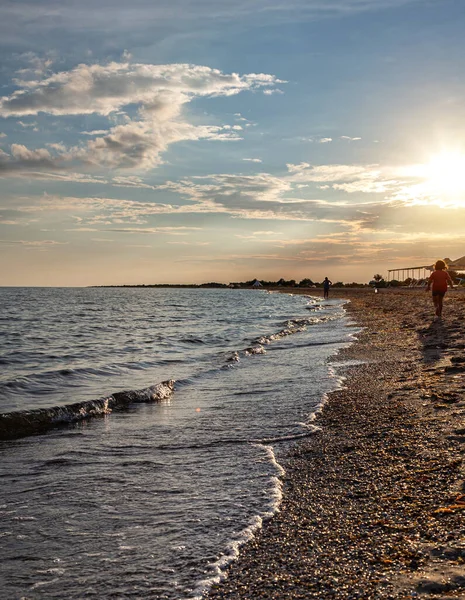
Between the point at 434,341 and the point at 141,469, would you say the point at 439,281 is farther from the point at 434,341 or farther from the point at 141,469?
the point at 141,469

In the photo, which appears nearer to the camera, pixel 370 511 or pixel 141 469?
pixel 370 511

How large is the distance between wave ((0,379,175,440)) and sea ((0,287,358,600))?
0.03 metres

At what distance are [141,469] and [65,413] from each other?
400 centimetres

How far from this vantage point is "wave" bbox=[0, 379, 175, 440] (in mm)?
8516

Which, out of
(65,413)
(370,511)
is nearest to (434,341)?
(65,413)

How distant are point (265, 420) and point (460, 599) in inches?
199

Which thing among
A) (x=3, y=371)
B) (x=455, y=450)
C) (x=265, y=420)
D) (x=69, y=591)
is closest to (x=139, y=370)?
(x=3, y=371)

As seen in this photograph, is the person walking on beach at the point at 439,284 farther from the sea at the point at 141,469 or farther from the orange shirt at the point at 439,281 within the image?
the sea at the point at 141,469

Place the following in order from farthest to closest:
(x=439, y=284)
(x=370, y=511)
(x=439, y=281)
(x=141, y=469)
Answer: (x=439, y=281)
(x=439, y=284)
(x=141, y=469)
(x=370, y=511)

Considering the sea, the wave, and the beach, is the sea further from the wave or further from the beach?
the beach

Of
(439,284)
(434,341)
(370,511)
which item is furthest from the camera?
(439,284)

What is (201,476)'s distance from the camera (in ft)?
17.9

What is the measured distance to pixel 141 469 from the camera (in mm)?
5809

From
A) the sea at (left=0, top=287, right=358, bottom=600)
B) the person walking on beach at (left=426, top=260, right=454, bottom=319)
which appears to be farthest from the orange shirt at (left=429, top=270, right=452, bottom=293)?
the sea at (left=0, top=287, right=358, bottom=600)
